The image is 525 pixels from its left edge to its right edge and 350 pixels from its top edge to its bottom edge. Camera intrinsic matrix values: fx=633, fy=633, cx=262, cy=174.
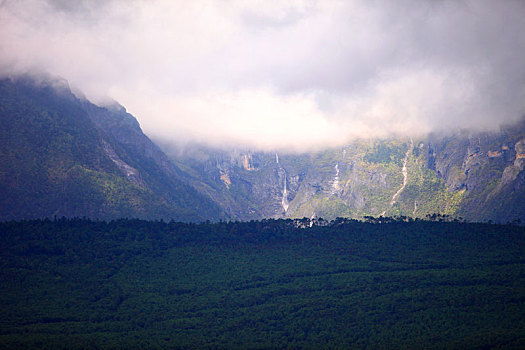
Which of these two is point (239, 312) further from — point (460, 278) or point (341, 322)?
point (460, 278)

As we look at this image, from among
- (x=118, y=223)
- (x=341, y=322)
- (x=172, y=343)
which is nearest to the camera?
(x=172, y=343)

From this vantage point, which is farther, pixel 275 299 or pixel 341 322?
pixel 275 299

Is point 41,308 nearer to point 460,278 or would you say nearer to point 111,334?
point 111,334

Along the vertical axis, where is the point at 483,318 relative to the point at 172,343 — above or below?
above

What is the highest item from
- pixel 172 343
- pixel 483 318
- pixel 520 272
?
pixel 520 272

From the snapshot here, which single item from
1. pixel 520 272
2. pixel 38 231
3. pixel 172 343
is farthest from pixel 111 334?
pixel 520 272

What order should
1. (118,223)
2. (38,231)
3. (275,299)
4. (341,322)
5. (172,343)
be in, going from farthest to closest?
1. (118,223)
2. (38,231)
3. (275,299)
4. (341,322)
5. (172,343)

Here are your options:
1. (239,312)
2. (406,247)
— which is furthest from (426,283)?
(239,312)
